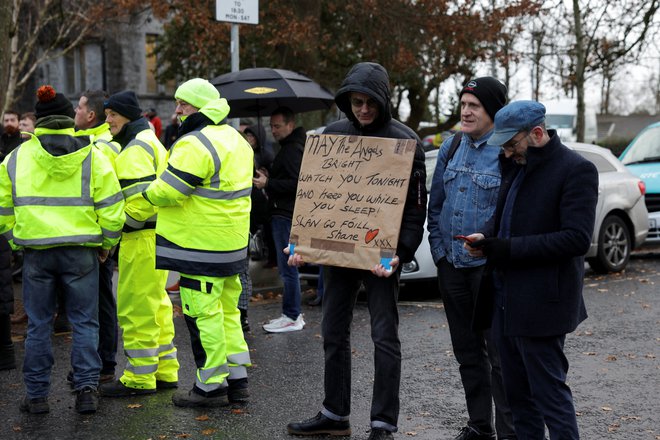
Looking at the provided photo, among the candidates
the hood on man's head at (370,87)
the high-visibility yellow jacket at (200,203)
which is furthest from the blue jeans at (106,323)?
the hood on man's head at (370,87)

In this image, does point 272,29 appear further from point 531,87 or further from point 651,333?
point 531,87

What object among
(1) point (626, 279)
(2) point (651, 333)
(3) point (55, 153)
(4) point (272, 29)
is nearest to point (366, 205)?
(3) point (55, 153)

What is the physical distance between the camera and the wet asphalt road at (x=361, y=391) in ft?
19.3

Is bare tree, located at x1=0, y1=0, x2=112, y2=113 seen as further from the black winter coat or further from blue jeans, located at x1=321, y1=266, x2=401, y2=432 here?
the black winter coat

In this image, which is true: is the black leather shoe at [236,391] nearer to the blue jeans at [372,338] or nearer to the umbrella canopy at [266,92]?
the blue jeans at [372,338]

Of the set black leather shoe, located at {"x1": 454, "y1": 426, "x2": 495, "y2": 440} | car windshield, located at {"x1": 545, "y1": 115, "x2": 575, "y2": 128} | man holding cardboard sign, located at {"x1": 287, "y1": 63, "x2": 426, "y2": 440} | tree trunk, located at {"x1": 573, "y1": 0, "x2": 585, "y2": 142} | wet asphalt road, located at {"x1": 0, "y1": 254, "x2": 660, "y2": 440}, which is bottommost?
wet asphalt road, located at {"x1": 0, "y1": 254, "x2": 660, "y2": 440}

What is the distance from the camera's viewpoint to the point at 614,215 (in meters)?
12.7

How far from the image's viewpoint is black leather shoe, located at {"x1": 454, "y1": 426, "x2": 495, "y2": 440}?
5434 millimetres

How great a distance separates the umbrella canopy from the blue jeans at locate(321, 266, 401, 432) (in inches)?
172

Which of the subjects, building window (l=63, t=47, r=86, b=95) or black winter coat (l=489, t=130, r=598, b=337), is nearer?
black winter coat (l=489, t=130, r=598, b=337)

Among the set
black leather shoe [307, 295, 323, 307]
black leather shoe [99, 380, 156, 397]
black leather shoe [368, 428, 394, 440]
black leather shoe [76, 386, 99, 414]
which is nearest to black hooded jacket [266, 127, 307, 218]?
black leather shoe [307, 295, 323, 307]

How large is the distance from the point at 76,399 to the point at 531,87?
42.0 m

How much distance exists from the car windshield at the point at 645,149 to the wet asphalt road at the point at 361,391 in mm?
5930

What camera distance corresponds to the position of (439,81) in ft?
76.5
